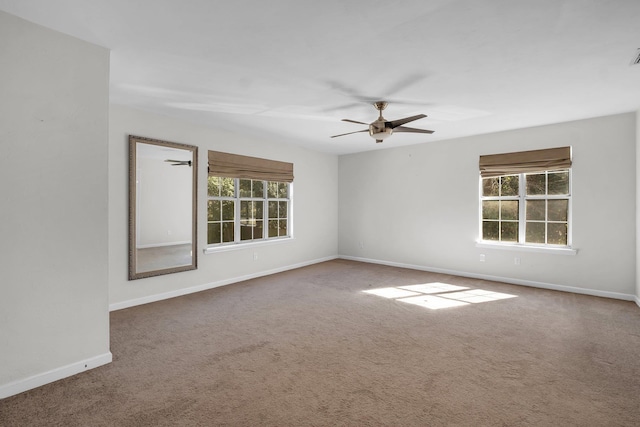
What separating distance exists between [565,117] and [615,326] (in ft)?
9.14

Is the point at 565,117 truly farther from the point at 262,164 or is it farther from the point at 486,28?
the point at 262,164

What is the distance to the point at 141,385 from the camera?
2174 millimetres

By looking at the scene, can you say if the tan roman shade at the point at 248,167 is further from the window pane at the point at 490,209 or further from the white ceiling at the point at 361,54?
the window pane at the point at 490,209

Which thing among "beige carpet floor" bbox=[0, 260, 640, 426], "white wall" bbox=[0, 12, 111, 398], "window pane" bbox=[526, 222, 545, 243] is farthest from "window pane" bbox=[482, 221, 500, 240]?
"white wall" bbox=[0, 12, 111, 398]

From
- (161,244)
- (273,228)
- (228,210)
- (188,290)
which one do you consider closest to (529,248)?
(273,228)

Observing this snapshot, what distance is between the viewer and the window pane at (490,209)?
5.29m

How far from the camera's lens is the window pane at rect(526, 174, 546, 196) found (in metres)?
4.88

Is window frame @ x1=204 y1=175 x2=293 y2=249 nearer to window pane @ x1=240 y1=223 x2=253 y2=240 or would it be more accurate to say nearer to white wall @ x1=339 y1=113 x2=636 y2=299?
window pane @ x1=240 y1=223 x2=253 y2=240

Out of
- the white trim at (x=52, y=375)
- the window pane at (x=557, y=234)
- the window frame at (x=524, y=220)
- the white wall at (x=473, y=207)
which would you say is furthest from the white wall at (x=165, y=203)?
the window pane at (x=557, y=234)

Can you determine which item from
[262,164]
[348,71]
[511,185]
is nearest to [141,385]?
[348,71]

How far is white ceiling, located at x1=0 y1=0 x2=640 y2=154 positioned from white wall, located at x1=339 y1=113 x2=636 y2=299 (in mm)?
631

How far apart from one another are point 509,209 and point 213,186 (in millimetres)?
4901

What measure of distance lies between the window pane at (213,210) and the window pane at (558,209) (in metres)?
5.25

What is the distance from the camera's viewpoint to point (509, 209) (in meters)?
5.16
